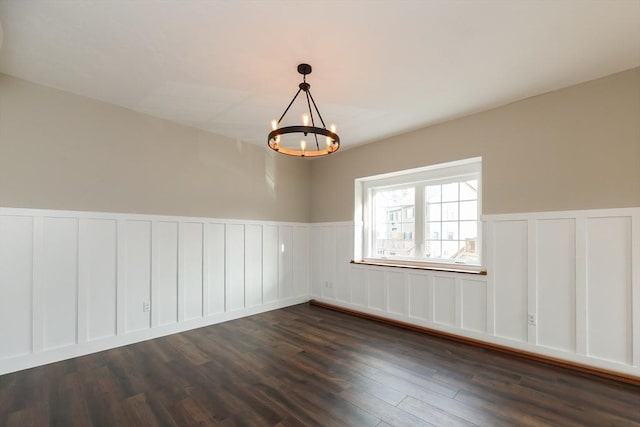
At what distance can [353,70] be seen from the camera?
96.9 inches

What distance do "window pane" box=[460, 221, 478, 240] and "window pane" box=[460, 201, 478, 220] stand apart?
7cm

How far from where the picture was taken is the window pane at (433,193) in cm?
389

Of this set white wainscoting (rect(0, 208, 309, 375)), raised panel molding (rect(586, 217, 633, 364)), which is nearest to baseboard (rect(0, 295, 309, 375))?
white wainscoting (rect(0, 208, 309, 375))

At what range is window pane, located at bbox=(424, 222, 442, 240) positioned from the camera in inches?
152

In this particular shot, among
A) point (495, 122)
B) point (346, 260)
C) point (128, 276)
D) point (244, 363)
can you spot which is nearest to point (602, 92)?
point (495, 122)

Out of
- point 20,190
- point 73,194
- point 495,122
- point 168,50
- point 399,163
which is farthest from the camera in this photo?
point 399,163

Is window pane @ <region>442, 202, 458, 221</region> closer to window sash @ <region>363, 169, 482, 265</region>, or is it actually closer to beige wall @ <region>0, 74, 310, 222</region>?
window sash @ <region>363, 169, 482, 265</region>

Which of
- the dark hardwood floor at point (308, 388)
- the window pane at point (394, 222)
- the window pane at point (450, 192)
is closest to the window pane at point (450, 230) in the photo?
the window pane at point (450, 192)

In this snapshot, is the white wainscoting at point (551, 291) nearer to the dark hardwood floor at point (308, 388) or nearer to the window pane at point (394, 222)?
the dark hardwood floor at point (308, 388)

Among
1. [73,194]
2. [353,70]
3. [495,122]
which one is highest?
[353,70]

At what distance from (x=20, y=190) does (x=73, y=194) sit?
37 centimetres

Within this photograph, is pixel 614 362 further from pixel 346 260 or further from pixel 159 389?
pixel 159 389

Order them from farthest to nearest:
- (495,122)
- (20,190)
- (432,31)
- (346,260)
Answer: (346,260) < (495,122) < (20,190) < (432,31)

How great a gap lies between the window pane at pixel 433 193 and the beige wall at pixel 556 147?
414 millimetres
